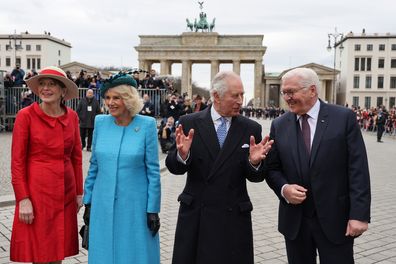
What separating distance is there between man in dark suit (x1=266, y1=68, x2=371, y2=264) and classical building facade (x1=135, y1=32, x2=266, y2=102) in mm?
71803

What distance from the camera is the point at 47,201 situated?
386cm

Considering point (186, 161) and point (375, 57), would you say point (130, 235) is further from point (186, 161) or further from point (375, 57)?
point (375, 57)

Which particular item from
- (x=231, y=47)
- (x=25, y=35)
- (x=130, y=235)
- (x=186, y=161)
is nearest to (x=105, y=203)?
(x=130, y=235)

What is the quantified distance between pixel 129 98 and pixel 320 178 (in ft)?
5.48

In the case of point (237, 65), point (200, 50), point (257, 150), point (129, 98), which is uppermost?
point (200, 50)

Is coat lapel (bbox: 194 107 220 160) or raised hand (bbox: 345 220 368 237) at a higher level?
coat lapel (bbox: 194 107 220 160)

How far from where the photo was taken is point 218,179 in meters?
3.70

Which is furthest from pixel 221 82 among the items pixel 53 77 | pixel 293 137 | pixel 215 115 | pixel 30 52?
pixel 30 52

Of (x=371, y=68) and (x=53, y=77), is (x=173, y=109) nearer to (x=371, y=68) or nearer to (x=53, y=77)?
(x=53, y=77)

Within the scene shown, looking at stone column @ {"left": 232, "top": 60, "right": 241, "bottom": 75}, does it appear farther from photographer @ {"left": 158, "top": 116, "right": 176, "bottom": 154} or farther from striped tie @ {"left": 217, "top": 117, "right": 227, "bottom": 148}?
striped tie @ {"left": 217, "top": 117, "right": 227, "bottom": 148}

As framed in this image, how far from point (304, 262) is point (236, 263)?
0.59 meters

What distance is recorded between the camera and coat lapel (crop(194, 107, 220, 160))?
12.3 feet

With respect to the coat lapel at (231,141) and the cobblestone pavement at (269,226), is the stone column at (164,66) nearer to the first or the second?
the cobblestone pavement at (269,226)

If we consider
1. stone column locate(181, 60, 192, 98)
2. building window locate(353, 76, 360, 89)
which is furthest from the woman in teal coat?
building window locate(353, 76, 360, 89)
